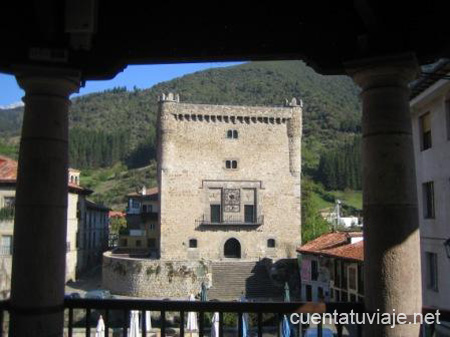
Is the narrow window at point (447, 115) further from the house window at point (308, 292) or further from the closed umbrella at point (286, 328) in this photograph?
the house window at point (308, 292)

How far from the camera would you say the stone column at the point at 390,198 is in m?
3.11

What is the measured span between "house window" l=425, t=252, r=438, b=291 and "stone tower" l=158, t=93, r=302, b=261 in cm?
2063

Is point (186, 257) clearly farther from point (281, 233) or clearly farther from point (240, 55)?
point (240, 55)

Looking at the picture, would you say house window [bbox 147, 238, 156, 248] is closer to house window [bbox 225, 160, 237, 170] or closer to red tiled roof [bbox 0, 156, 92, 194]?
house window [bbox 225, 160, 237, 170]

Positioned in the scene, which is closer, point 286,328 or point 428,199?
point 286,328

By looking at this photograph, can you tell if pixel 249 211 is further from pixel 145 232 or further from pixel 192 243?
pixel 145 232

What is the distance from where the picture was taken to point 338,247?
21578mm

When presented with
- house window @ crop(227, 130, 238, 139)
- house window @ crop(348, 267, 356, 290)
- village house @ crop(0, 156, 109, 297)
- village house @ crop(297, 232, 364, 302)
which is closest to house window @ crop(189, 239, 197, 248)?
house window @ crop(227, 130, 238, 139)

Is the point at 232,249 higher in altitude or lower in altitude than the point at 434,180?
lower

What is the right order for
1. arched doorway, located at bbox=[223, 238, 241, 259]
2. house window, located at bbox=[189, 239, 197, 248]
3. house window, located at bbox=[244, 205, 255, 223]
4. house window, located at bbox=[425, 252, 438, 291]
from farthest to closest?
house window, located at bbox=[244, 205, 255, 223] < arched doorway, located at bbox=[223, 238, 241, 259] < house window, located at bbox=[189, 239, 197, 248] < house window, located at bbox=[425, 252, 438, 291]

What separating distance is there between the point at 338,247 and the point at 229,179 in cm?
1378

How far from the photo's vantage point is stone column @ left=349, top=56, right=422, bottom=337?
10.2 feet

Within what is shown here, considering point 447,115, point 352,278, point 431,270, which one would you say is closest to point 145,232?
point 352,278

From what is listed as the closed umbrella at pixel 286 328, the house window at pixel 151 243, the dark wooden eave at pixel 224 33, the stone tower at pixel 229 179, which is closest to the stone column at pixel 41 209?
the dark wooden eave at pixel 224 33
